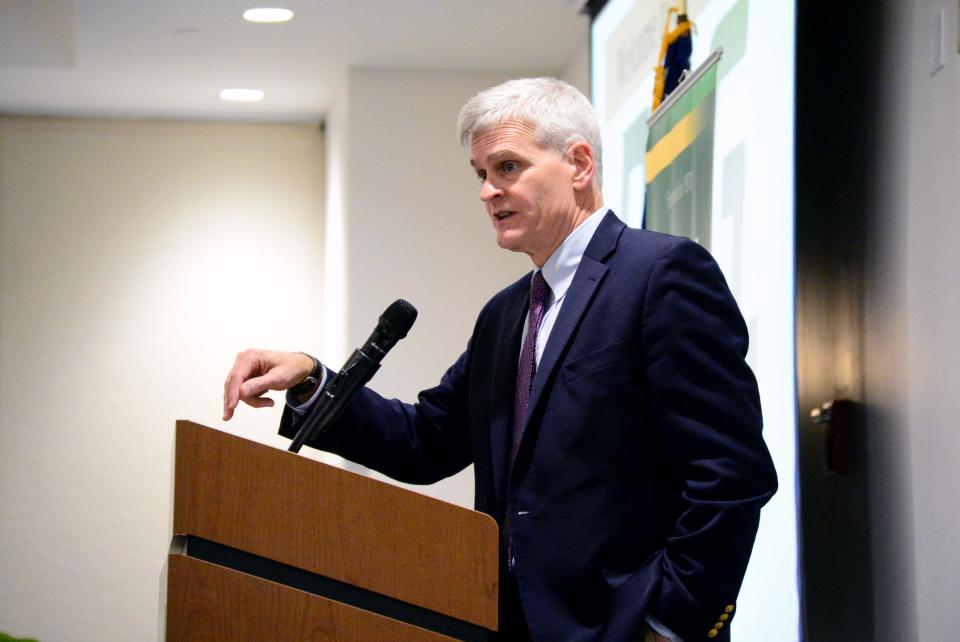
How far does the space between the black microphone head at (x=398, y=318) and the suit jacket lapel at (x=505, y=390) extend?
0.18m

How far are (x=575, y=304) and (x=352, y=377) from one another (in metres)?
0.34

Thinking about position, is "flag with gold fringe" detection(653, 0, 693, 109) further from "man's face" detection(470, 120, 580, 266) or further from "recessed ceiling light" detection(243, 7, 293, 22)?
"recessed ceiling light" detection(243, 7, 293, 22)

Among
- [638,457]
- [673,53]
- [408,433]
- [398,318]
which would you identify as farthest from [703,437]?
[673,53]

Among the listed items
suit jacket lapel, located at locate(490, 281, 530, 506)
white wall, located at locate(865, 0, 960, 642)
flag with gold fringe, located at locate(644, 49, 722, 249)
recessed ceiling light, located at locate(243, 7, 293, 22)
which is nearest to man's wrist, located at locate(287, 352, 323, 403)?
suit jacket lapel, located at locate(490, 281, 530, 506)

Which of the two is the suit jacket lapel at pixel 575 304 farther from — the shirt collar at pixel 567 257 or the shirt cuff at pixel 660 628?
the shirt cuff at pixel 660 628

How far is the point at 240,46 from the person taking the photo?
18.2ft

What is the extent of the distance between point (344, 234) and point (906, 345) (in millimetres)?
4081

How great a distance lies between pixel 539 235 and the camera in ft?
6.48

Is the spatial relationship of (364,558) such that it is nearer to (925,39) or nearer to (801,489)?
(801,489)

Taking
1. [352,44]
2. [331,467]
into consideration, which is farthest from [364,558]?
[352,44]

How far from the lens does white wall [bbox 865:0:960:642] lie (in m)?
2.03

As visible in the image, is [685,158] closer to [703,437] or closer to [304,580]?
[703,437]

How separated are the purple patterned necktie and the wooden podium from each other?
340mm

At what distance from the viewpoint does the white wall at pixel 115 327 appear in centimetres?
665
